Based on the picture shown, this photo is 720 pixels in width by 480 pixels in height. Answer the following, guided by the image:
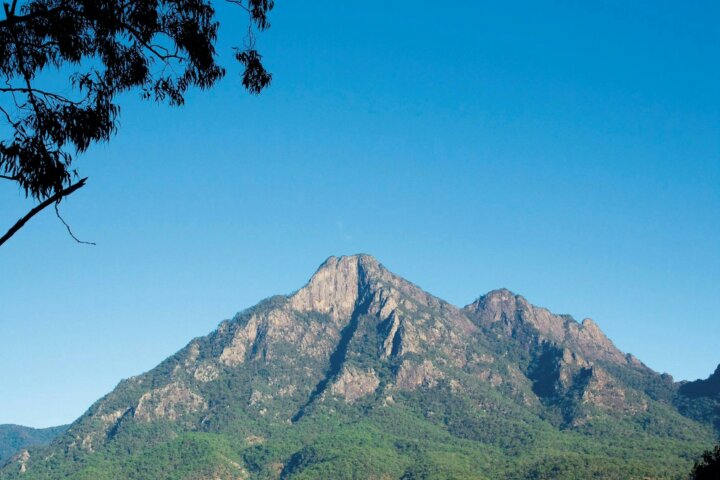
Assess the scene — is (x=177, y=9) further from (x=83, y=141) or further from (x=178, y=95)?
(x=83, y=141)

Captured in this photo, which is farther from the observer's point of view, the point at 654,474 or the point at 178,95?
the point at 654,474

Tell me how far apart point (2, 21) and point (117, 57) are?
419 cm

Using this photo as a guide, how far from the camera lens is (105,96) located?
1684cm

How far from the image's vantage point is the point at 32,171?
46.8ft

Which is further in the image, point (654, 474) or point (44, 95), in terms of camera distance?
point (654, 474)

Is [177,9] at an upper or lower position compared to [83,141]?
upper

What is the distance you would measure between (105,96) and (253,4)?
4.48 metres

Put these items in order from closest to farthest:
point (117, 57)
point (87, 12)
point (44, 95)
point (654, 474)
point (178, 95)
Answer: point (44, 95) → point (87, 12) → point (117, 57) → point (178, 95) → point (654, 474)

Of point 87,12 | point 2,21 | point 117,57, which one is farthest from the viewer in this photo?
point 117,57

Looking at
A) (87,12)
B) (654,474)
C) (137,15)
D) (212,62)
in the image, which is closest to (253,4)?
(212,62)

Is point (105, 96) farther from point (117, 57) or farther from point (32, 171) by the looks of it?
point (32, 171)

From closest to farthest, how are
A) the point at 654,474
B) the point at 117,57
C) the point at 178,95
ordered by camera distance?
1. the point at 117,57
2. the point at 178,95
3. the point at 654,474

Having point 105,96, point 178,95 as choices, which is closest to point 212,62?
point 178,95

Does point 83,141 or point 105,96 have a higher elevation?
point 105,96
